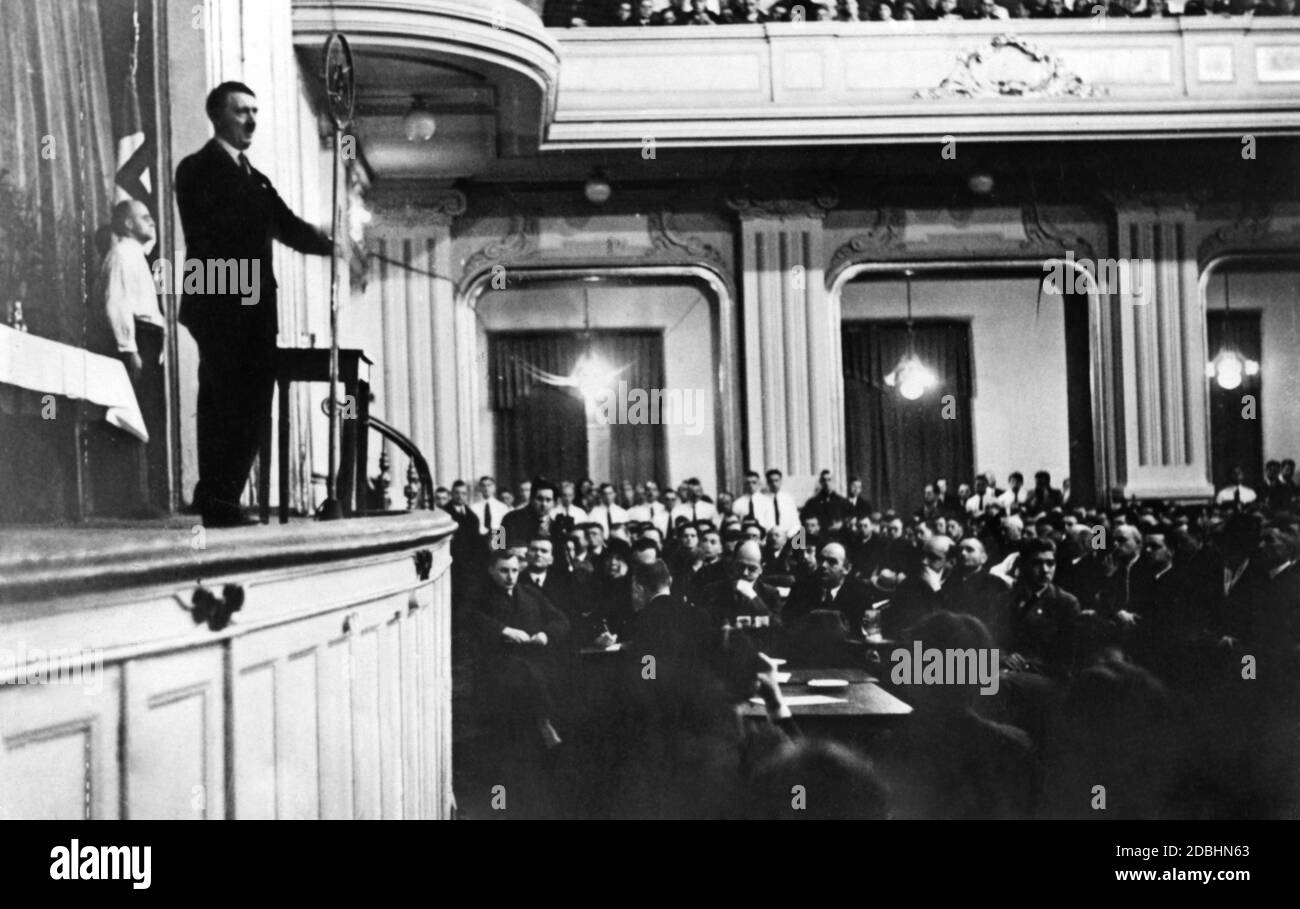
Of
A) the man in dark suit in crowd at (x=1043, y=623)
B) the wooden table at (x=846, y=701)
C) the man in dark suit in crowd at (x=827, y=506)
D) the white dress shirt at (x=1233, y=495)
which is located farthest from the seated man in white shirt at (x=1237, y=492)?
the wooden table at (x=846, y=701)

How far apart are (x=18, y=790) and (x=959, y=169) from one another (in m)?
6.80

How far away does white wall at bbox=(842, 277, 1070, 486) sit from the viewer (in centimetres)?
816

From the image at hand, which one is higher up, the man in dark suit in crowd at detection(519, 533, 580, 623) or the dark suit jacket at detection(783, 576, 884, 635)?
the man in dark suit in crowd at detection(519, 533, 580, 623)

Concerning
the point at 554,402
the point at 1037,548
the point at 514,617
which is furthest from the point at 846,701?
the point at 554,402

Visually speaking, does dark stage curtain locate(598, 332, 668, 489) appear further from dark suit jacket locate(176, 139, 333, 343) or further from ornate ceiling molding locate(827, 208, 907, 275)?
dark suit jacket locate(176, 139, 333, 343)

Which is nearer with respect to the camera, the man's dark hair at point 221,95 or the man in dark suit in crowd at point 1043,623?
the man's dark hair at point 221,95

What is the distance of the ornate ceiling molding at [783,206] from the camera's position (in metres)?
7.83

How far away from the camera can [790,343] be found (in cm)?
778

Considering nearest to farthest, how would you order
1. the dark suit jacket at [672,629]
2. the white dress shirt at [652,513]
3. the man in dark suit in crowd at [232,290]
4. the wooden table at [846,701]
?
the man in dark suit in crowd at [232,290] → the wooden table at [846,701] → the dark suit jacket at [672,629] → the white dress shirt at [652,513]

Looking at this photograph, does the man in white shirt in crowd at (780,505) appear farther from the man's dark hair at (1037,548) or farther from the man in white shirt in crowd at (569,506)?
the man's dark hair at (1037,548)

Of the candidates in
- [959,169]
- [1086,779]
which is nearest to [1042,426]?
[959,169]

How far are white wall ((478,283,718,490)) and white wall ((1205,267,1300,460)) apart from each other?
123 inches

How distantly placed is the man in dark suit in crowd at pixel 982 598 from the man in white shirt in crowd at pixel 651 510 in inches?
65.9

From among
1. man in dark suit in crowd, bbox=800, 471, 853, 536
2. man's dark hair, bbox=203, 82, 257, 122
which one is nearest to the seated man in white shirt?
man in dark suit in crowd, bbox=800, 471, 853, 536
